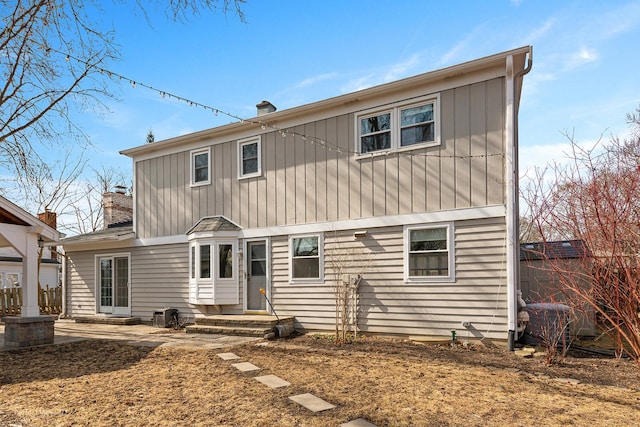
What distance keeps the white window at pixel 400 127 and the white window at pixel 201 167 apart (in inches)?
170

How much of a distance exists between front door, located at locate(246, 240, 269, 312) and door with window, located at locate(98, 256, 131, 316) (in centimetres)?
442

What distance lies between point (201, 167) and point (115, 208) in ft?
17.3

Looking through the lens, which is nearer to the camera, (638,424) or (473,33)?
(638,424)

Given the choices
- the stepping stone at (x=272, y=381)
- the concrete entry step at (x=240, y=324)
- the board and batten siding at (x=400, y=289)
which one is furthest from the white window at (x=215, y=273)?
the stepping stone at (x=272, y=381)

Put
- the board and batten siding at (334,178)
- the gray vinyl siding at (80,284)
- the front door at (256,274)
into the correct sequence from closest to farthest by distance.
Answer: the board and batten siding at (334,178) → the front door at (256,274) → the gray vinyl siding at (80,284)

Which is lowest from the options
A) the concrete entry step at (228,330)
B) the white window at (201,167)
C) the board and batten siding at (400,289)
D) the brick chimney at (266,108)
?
the concrete entry step at (228,330)

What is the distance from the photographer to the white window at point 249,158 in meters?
10.9

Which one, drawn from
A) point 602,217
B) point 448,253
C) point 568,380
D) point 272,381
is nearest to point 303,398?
point 272,381

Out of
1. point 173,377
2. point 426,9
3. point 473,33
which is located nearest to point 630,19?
point 473,33

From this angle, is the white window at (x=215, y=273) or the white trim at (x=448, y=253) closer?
the white trim at (x=448, y=253)

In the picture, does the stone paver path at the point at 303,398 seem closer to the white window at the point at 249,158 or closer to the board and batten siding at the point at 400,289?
the board and batten siding at the point at 400,289

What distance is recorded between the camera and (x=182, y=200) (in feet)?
40.1

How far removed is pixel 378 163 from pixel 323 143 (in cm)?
141

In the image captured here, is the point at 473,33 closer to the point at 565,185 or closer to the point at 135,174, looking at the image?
the point at 565,185
